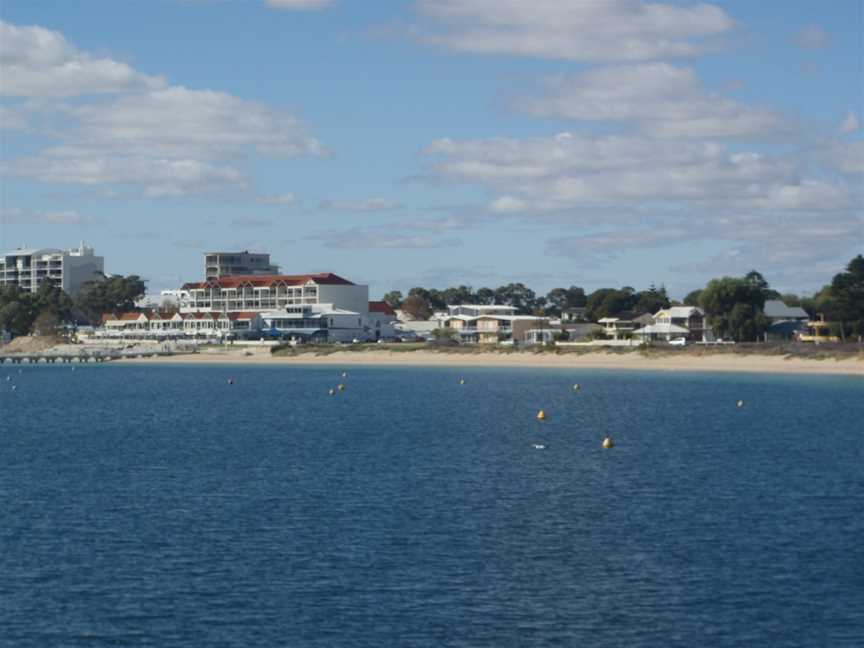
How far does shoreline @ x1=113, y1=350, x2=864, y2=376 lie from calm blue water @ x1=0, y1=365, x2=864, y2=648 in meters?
60.3

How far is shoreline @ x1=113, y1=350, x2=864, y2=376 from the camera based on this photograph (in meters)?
136

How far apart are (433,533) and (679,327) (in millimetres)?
149602

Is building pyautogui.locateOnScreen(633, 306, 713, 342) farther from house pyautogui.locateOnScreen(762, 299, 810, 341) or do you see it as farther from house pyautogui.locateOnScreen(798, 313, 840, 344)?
house pyautogui.locateOnScreen(798, 313, 840, 344)

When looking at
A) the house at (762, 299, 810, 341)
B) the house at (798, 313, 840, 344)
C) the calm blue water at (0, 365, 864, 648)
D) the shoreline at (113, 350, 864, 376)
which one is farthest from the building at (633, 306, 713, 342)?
the calm blue water at (0, 365, 864, 648)

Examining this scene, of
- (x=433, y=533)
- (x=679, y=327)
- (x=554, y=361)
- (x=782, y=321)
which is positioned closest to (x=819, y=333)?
(x=679, y=327)

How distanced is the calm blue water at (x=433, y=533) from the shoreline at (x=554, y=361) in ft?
198

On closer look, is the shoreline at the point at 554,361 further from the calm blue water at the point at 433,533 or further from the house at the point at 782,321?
the calm blue water at the point at 433,533

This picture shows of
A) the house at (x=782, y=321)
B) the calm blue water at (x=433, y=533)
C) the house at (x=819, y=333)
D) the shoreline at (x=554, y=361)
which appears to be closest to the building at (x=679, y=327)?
the house at (x=782, y=321)

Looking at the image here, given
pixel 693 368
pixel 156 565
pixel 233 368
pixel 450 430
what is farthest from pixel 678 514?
pixel 233 368

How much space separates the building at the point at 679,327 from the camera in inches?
7096

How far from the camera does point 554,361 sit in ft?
538

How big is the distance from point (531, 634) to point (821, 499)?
20067mm

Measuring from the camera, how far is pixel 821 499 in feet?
141

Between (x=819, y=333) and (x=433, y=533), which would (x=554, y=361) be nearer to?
(x=819, y=333)
